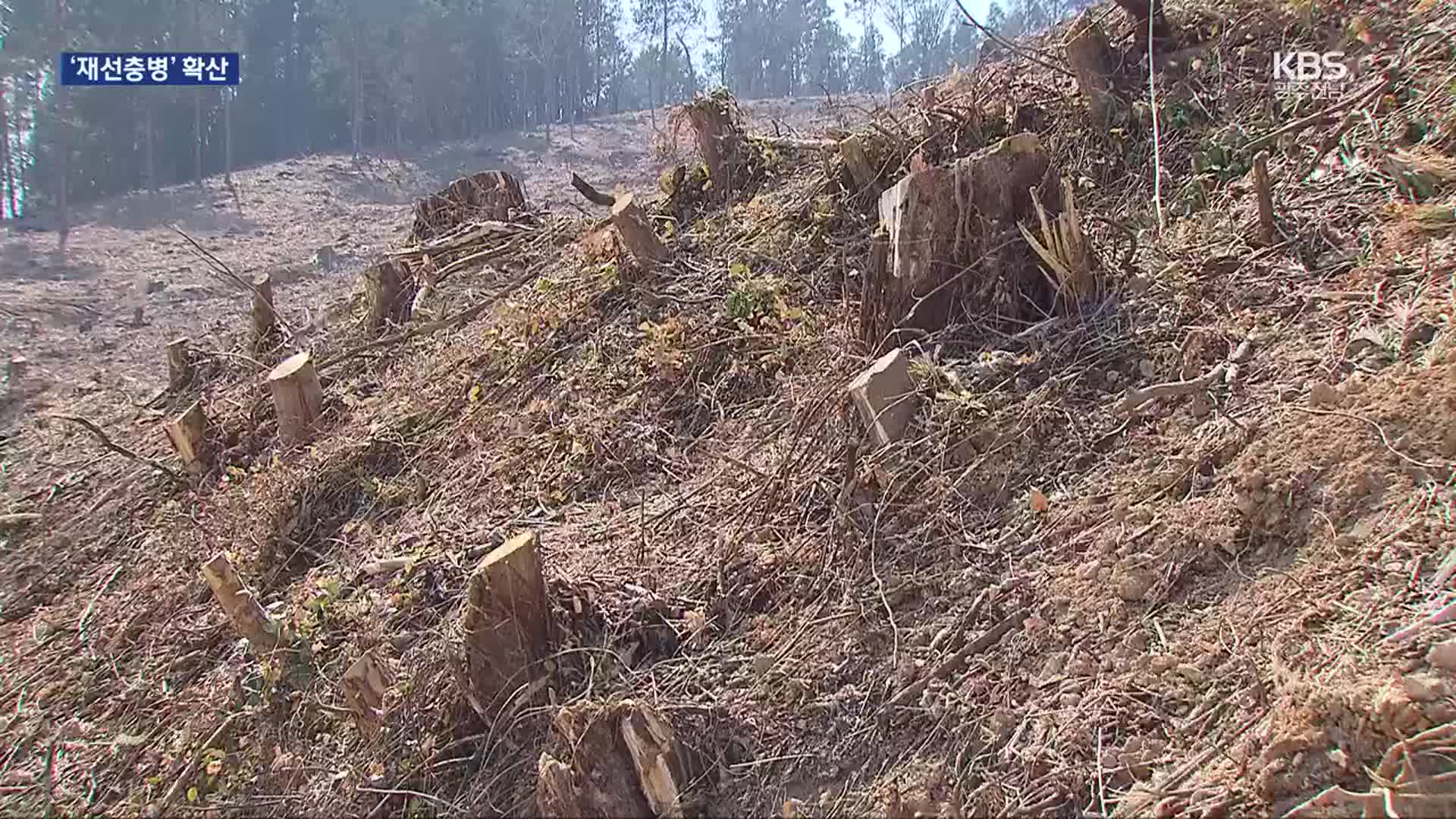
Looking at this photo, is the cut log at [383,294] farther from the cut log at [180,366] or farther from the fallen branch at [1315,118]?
the fallen branch at [1315,118]

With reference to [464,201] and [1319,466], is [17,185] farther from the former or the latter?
[1319,466]

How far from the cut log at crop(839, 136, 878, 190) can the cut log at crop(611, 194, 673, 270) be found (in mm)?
1076

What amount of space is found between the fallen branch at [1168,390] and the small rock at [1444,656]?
106cm

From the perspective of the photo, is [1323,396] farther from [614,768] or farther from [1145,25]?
[1145,25]

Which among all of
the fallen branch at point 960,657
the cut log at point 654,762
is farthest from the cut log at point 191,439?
the fallen branch at point 960,657

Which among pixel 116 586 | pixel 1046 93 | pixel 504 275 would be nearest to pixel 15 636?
pixel 116 586

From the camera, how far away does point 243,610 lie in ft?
10.3

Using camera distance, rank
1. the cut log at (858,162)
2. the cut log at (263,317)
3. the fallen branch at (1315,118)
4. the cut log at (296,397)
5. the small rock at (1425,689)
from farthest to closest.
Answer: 1. the cut log at (263,317)
2. the cut log at (296,397)
3. the cut log at (858,162)
4. the fallen branch at (1315,118)
5. the small rock at (1425,689)

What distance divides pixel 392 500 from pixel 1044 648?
9.52ft

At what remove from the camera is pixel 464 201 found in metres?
6.57

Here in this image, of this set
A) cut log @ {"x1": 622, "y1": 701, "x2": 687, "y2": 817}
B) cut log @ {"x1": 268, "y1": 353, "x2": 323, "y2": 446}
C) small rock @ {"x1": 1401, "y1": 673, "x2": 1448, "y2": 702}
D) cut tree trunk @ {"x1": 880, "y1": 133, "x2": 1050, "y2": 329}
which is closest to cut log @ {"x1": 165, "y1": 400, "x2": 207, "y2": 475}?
cut log @ {"x1": 268, "y1": 353, "x2": 323, "y2": 446}

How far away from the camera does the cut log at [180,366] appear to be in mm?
6027

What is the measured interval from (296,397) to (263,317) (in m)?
1.72

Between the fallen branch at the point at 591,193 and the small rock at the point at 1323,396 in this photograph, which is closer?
the small rock at the point at 1323,396
